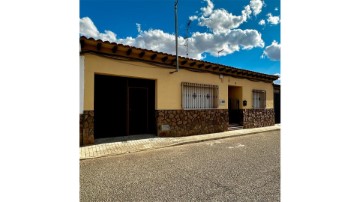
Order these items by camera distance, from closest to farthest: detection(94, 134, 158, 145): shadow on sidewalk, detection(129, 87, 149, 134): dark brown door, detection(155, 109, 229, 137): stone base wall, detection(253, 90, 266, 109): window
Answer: detection(94, 134, 158, 145): shadow on sidewalk < detection(129, 87, 149, 134): dark brown door < detection(155, 109, 229, 137): stone base wall < detection(253, 90, 266, 109): window

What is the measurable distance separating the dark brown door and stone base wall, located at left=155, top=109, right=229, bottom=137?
0.60 metres

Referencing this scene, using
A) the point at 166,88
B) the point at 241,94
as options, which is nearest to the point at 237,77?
the point at 241,94

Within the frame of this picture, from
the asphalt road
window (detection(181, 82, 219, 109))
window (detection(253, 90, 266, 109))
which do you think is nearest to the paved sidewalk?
the asphalt road

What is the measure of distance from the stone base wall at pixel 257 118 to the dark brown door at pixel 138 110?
5.89 m

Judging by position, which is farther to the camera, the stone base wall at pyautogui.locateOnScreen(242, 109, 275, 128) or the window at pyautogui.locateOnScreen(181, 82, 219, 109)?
the stone base wall at pyautogui.locateOnScreen(242, 109, 275, 128)

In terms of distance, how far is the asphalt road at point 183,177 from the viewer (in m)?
2.98

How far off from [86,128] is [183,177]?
421 cm

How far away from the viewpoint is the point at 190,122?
9.09 m

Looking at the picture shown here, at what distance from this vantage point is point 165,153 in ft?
18.9

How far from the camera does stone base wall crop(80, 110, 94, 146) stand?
6.50m

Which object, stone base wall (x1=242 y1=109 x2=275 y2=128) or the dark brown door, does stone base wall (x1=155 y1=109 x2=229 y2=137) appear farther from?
stone base wall (x1=242 y1=109 x2=275 y2=128)

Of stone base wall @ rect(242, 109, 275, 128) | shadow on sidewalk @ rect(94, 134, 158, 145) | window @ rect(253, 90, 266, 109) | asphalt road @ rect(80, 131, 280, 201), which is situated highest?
window @ rect(253, 90, 266, 109)

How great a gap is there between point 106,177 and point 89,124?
332 centimetres
